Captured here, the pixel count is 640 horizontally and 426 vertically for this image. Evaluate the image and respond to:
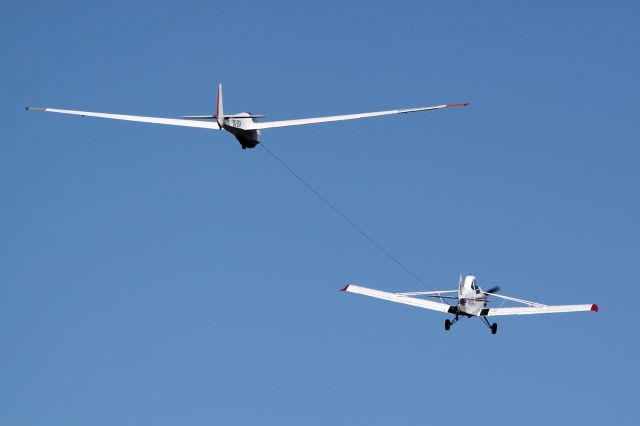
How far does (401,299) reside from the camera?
8544 cm

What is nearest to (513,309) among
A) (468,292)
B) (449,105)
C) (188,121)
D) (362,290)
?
(468,292)

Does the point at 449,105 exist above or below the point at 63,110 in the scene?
above

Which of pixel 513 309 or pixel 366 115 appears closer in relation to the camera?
pixel 366 115

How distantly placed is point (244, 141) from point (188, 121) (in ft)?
11.7

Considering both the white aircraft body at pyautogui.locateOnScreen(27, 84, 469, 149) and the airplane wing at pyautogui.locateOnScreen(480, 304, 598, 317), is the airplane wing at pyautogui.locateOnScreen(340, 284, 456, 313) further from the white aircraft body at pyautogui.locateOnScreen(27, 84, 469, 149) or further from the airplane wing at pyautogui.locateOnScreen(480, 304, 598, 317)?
the white aircraft body at pyautogui.locateOnScreen(27, 84, 469, 149)

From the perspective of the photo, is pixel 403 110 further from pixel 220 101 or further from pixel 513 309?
pixel 513 309

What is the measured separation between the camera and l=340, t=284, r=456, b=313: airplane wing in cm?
8431

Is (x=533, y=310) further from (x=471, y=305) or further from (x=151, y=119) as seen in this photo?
(x=151, y=119)

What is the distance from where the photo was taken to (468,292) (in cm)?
8462

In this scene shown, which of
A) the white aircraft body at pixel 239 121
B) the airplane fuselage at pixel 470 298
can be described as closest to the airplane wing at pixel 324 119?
the white aircraft body at pixel 239 121

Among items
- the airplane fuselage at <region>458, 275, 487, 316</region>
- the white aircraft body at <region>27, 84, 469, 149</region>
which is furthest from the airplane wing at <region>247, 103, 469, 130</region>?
the airplane fuselage at <region>458, 275, 487, 316</region>

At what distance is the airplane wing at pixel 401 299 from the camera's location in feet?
277

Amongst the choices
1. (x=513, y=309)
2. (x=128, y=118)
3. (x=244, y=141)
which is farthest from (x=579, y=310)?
(x=128, y=118)

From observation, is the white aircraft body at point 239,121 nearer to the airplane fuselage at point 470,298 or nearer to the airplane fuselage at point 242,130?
the airplane fuselage at point 242,130
